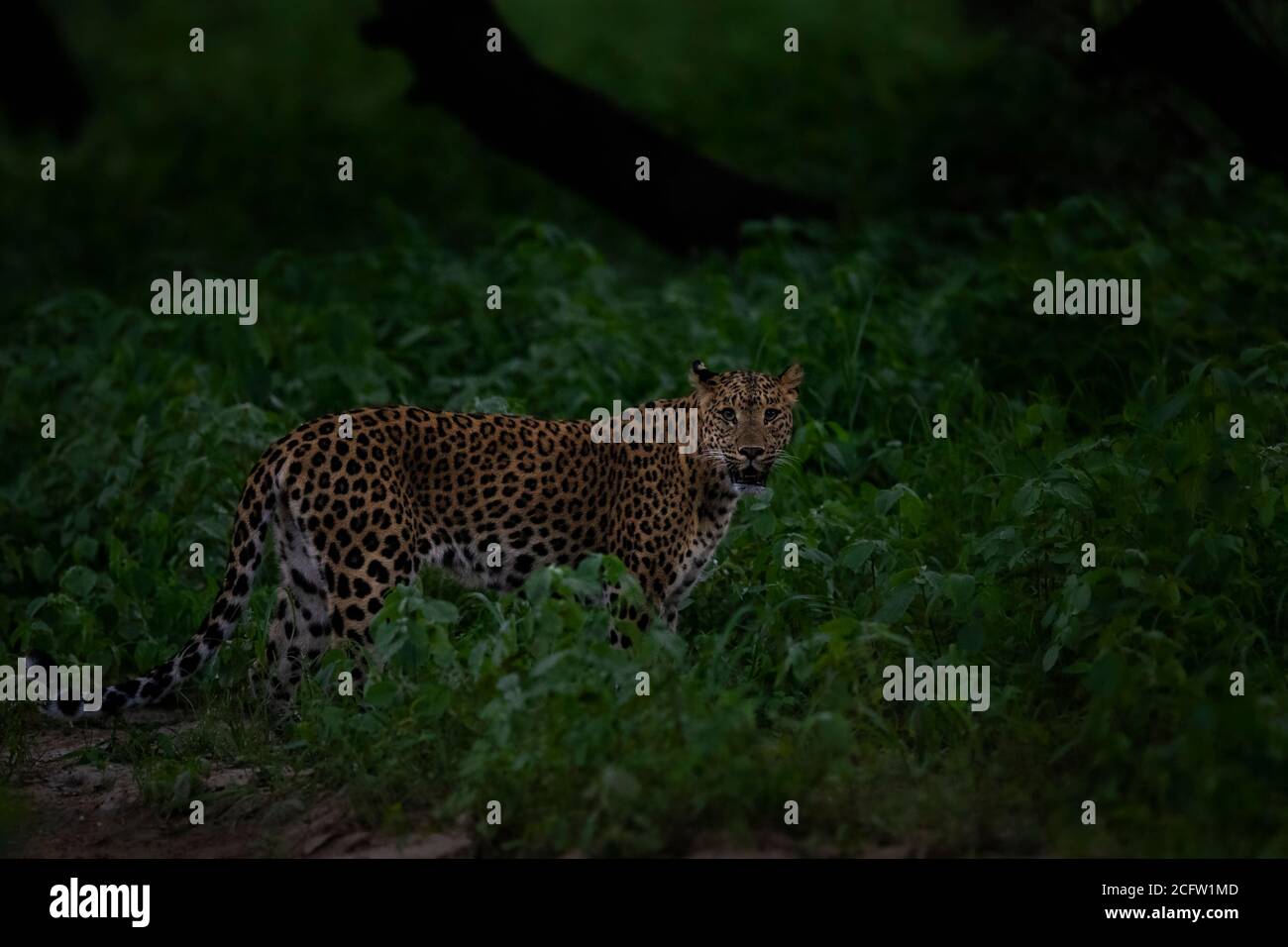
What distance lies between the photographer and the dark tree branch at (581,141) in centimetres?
1433

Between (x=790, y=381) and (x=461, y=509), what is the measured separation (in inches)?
64.4

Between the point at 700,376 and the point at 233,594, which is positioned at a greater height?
the point at 700,376

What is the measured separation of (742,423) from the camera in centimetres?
841

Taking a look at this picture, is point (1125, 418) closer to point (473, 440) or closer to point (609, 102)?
point (473, 440)

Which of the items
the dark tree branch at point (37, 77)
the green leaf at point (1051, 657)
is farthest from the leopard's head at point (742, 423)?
the dark tree branch at point (37, 77)

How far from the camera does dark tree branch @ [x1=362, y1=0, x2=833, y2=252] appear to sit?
1433 centimetres

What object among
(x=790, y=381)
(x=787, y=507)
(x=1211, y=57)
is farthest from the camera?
(x=1211, y=57)

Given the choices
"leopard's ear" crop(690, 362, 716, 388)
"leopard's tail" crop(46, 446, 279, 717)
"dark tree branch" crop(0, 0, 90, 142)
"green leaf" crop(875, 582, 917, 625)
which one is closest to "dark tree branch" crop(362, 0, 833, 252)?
"dark tree branch" crop(0, 0, 90, 142)

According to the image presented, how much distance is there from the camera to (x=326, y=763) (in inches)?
294

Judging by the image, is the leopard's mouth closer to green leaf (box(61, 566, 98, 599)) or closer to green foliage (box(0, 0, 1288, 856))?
green foliage (box(0, 0, 1288, 856))

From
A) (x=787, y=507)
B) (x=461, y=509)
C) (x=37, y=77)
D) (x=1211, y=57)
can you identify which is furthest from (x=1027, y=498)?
(x=37, y=77)

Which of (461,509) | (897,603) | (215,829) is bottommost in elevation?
(215,829)

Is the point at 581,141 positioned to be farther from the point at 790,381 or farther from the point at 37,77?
the point at 37,77

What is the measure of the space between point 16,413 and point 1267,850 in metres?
7.58
